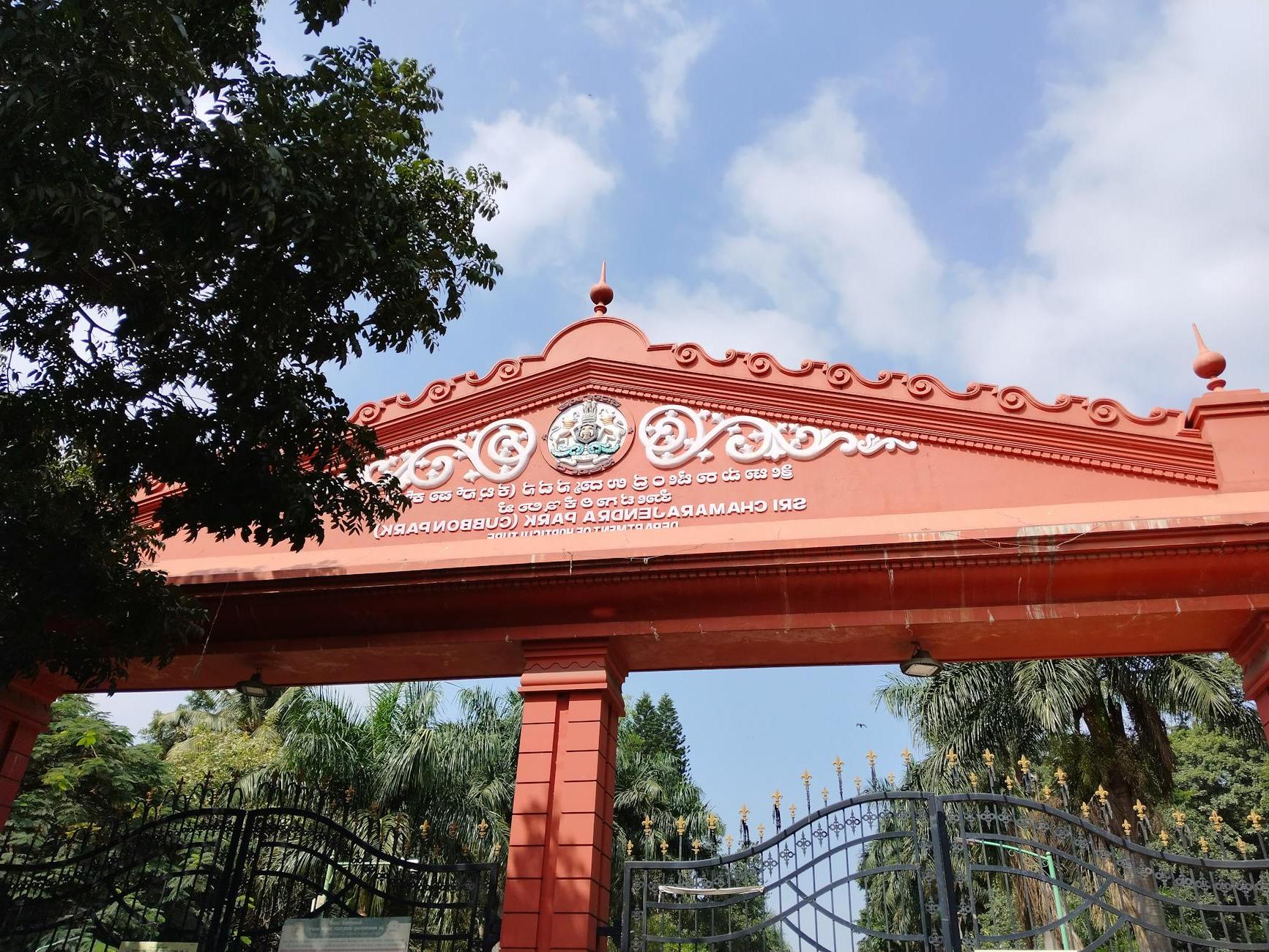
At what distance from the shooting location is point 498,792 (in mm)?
16266

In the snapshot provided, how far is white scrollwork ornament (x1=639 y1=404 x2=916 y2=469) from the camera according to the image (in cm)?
781

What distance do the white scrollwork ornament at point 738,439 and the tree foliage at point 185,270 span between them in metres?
2.15

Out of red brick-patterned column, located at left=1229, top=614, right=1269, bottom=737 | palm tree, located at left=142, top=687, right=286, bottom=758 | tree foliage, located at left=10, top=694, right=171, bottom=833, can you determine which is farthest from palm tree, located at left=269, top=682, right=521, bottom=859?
red brick-patterned column, located at left=1229, top=614, right=1269, bottom=737

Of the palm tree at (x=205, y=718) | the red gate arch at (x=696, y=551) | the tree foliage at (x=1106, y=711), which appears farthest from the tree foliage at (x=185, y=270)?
the palm tree at (x=205, y=718)

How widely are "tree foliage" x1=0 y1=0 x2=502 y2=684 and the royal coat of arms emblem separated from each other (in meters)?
1.91

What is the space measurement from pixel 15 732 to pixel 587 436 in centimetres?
520

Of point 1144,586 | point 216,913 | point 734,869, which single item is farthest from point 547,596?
point 1144,586

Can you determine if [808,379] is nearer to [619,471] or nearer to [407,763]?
[619,471]

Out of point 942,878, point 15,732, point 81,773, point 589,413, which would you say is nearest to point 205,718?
point 81,773

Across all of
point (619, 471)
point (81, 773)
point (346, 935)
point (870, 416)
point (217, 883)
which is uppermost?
point (870, 416)

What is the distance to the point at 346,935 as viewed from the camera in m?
6.57

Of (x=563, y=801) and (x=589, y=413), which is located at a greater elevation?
(x=589, y=413)

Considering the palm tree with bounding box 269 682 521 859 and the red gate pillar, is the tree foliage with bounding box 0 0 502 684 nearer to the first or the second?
the red gate pillar

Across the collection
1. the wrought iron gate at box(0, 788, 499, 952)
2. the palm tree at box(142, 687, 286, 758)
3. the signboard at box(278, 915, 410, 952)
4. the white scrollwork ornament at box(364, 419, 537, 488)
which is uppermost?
the palm tree at box(142, 687, 286, 758)
